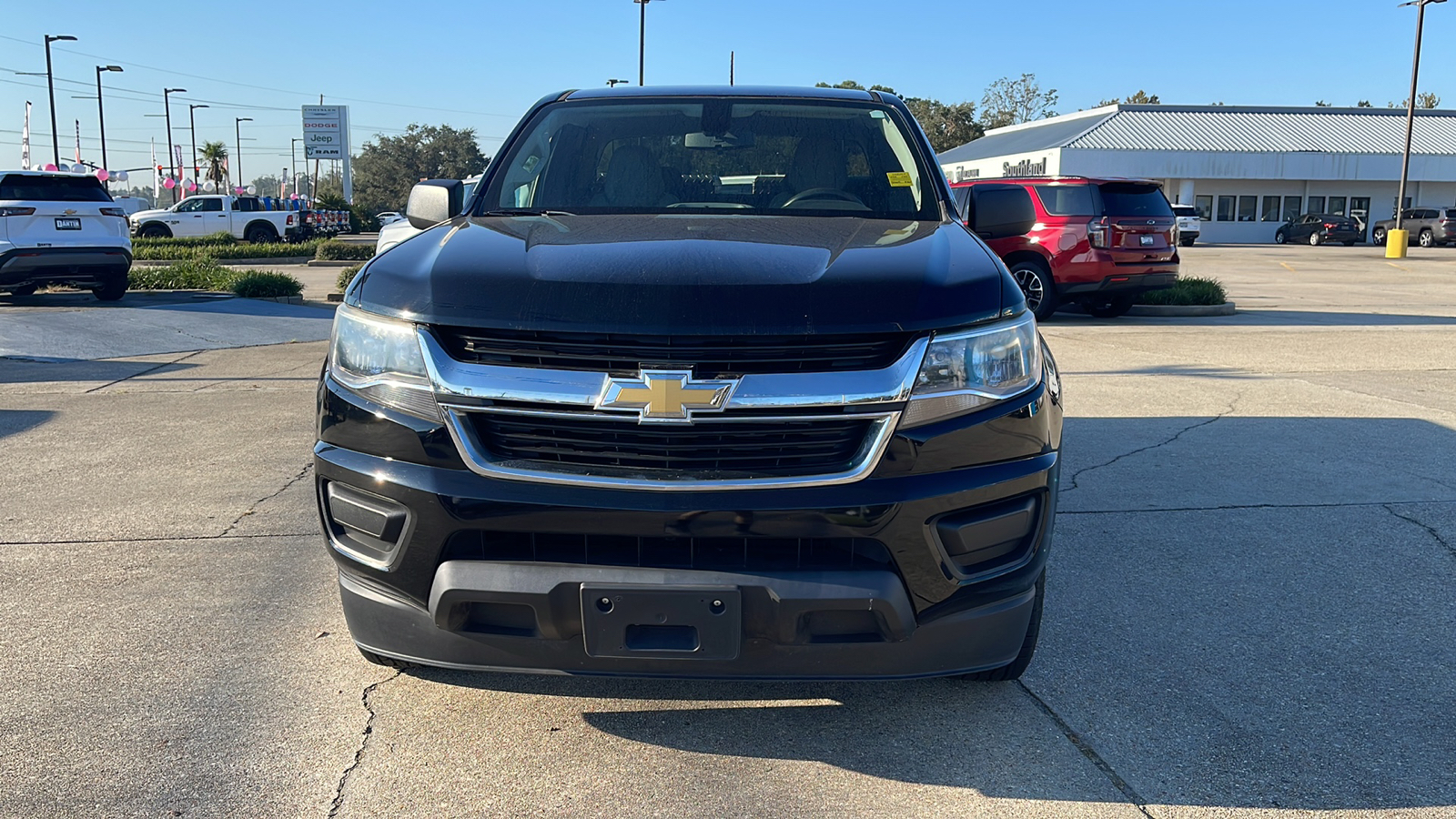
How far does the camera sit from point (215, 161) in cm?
8481

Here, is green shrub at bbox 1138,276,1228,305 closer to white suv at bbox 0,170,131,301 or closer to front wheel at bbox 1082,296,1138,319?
front wheel at bbox 1082,296,1138,319

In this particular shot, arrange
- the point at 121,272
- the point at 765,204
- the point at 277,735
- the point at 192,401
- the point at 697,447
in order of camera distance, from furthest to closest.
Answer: the point at 121,272
the point at 192,401
the point at 765,204
the point at 277,735
the point at 697,447

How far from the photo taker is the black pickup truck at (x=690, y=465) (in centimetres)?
248

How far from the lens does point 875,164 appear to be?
4.00m

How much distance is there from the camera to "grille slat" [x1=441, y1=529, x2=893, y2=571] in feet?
8.23

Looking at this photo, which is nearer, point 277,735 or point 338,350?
point 338,350

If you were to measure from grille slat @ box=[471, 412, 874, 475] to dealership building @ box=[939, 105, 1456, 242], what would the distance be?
51387 mm

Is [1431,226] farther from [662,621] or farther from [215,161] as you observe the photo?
[215,161]

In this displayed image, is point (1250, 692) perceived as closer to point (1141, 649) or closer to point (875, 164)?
point (1141, 649)

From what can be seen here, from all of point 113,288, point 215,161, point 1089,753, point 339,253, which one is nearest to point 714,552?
point 1089,753

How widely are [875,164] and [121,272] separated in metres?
13.7

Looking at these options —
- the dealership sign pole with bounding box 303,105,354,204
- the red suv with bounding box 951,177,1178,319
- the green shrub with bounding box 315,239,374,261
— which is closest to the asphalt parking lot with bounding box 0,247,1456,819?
the red suv with bounding box 951,177,1178,319

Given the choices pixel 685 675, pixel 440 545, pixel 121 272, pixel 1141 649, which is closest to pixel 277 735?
pixel 440 545

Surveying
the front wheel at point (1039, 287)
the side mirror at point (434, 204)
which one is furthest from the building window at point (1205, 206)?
the side mirror at point (434, 204)
